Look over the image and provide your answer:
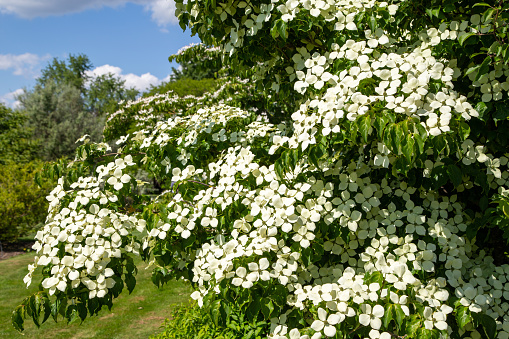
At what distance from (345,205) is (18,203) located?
10687mm

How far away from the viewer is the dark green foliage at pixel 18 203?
413 inches

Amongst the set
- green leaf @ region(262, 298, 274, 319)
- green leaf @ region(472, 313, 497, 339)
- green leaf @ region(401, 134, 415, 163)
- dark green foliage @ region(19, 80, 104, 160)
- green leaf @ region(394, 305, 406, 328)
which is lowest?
green leaf @ region(472, 313, 497, 339)

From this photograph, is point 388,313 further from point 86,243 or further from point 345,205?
point 86,243

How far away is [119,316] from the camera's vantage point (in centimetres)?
595

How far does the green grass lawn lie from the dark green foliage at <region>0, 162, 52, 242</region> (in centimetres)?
307

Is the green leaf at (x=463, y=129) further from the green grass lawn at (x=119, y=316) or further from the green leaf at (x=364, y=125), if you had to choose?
the green grass lawn at (x=119, y=316)

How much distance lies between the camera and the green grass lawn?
537 cm

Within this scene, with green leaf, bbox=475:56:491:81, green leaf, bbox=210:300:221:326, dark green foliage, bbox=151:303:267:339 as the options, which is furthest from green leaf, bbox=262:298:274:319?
green leaf, bbox=475:56:491:81

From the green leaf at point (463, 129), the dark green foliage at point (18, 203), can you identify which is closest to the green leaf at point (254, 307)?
the green leaf at point (463, 129)

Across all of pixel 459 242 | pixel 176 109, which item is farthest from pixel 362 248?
pixel 176 109

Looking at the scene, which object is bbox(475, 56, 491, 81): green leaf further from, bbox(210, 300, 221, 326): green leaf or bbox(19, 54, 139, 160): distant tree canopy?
bbox(19, 54, 139, 160): distant tree canopy

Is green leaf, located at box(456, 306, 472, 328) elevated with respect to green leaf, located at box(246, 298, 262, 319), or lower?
lower

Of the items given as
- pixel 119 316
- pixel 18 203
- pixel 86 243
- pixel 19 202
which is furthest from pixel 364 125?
pixel 19 202

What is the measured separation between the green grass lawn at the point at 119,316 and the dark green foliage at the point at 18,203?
10.1 ft
